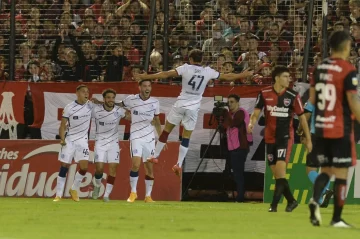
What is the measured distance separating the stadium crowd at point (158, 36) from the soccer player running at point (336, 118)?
9.38 metres

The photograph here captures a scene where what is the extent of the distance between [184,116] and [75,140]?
289 cm

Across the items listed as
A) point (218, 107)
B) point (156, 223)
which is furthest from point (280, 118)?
point (218, 107)

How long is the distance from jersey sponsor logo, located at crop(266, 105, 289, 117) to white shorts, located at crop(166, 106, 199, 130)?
3.41 metres

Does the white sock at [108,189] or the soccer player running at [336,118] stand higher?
the soccer player running at [336,118]

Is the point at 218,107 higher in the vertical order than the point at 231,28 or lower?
lower

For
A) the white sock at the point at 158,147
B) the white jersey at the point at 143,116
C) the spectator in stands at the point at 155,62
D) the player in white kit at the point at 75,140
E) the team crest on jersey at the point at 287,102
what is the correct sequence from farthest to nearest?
the spectator in stands at the point at 155,62 < the player in white kit at the point at 75,140 < the white jersey at the point at 143,116 < the white sock at the point at 158,147 < the team crest on jersey at the point at 287,102

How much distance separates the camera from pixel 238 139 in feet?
75.6

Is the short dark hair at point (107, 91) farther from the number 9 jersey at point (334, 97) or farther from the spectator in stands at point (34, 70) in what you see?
the number 9 jersey at point (334, 97)

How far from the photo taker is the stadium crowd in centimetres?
2288

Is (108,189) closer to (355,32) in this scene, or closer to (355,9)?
(355,32)

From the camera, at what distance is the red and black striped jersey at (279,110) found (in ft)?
56.5

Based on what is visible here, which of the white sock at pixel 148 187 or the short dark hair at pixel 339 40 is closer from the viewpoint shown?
the short dark hair at pixel 339 40

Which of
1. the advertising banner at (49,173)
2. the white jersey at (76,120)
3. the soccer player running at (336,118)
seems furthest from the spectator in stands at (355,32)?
the soccer player running at (336,118)

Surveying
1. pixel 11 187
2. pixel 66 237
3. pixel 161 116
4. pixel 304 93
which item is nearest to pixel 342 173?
pixel 66 237
